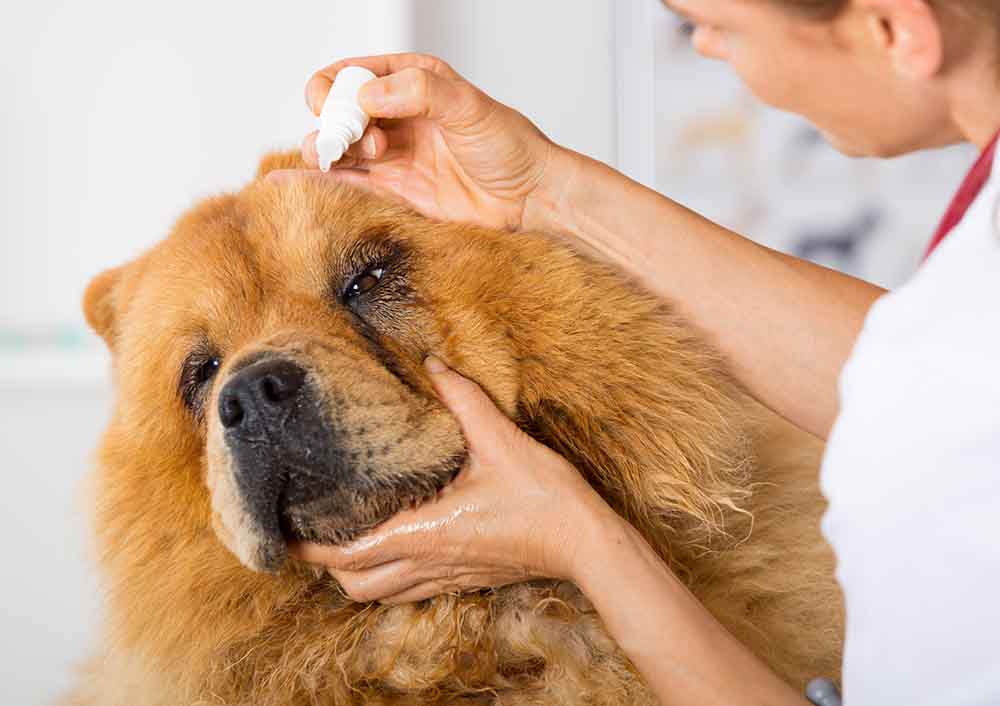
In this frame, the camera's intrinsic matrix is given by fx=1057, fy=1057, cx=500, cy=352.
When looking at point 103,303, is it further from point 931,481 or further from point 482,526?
point 931,481

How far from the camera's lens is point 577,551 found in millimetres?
1146

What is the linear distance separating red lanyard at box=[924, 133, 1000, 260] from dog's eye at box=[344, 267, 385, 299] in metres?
0.66

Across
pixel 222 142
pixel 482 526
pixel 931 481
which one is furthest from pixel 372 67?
pixel 222 142

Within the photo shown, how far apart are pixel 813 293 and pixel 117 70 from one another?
6.56ft

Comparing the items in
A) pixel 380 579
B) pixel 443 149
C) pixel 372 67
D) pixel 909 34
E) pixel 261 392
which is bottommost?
pixel 380 579

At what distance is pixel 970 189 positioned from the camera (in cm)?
97

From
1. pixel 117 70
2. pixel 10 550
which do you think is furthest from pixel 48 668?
pixel 117 70

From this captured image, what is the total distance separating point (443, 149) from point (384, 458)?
49 cm

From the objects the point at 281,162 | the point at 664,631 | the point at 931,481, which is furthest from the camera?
the point at 281,162

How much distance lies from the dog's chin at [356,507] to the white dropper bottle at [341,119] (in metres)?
0.43

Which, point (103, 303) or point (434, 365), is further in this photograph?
point (103, 303)

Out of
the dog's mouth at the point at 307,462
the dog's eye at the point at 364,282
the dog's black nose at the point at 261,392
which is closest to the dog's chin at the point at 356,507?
the dog's mouth at the point at 307,462

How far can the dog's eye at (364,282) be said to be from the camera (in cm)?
135

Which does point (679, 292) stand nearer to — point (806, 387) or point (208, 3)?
point (806, 387)
